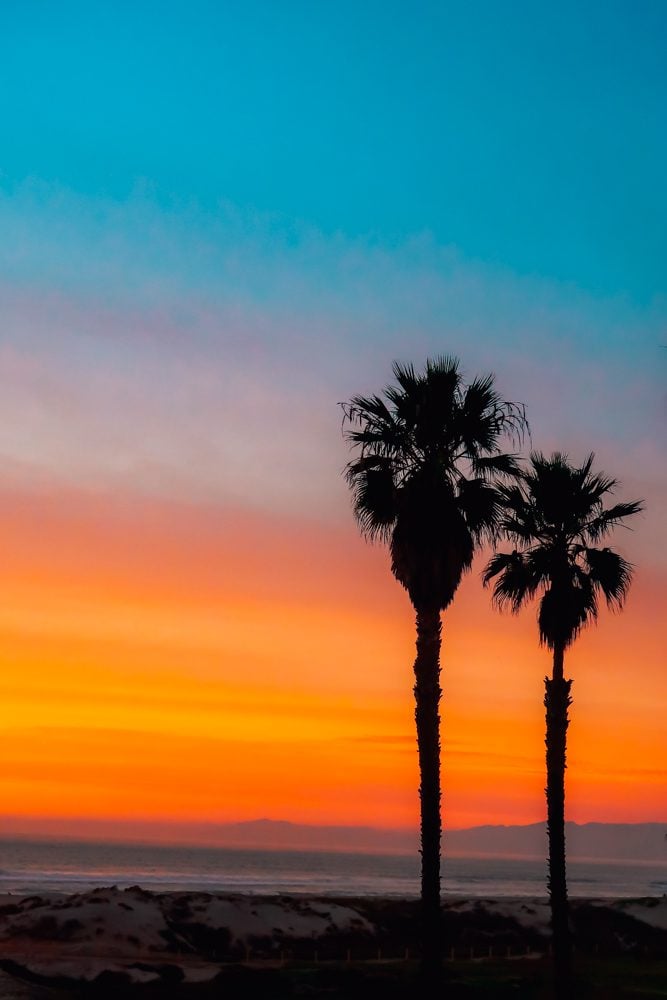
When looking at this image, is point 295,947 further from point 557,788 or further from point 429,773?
point 429,773

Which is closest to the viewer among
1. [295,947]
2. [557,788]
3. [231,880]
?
[557,788]

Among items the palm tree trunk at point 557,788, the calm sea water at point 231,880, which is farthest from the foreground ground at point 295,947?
the calm sea water at point 231,880

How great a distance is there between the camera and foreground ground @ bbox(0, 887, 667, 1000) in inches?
1319

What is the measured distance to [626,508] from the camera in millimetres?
35438

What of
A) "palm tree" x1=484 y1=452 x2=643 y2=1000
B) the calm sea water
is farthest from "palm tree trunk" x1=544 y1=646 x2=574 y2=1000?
the calm sea water

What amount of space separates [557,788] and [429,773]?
17.6 ft

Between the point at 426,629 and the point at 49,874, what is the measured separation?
12769cm

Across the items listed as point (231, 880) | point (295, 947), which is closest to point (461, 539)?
point (295, 947)

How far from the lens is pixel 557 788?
3347cm

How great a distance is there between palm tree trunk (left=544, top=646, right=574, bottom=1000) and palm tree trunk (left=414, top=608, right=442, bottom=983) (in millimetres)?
4363

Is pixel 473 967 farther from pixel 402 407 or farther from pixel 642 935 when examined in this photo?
pixel 402 407

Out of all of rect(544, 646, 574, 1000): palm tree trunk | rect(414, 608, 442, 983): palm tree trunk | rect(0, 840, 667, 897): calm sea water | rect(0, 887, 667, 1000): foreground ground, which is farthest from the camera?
rect(0, 840, 667, 897): calm sea water

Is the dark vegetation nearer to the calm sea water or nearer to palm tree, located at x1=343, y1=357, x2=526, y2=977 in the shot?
palm tree, located at x1=343, y1=357, x2=526, y2=977

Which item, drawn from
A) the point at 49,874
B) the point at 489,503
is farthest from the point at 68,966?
the point at 49,874
